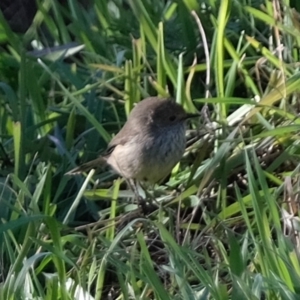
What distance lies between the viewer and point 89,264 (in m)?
3.26

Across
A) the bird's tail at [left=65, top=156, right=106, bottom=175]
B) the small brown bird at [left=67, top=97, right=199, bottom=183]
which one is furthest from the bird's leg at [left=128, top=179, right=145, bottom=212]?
the bird's tail at [left=65, top=156, right=106, bottom=175]

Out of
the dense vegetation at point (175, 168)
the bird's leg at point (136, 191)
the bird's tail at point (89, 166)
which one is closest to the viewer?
the dense vegetation at point (175, 168)

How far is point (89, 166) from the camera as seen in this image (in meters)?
3.95

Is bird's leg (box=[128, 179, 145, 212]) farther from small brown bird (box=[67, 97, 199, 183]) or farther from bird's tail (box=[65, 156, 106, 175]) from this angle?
bird's tail (box=[65, 156, 106, 175])

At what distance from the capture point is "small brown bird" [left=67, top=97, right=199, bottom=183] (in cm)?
388

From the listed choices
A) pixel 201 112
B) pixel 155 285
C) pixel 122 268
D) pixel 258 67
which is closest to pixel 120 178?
pixel 201 112

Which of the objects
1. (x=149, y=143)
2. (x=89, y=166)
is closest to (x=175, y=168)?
(x=149, y=143)

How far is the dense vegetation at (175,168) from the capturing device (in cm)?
301

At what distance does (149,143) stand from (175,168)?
0.55 ft

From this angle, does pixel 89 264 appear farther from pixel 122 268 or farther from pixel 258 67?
pixel 258 67

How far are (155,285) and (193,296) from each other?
113 mm

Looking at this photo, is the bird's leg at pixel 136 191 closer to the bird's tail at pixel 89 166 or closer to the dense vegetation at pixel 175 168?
the dense vegetation at pixel 175 168

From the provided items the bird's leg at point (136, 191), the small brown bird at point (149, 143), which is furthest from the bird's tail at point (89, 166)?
the bird's leg at point (136, 191)

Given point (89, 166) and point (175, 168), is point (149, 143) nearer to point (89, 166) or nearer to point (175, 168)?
point (175, 168)
